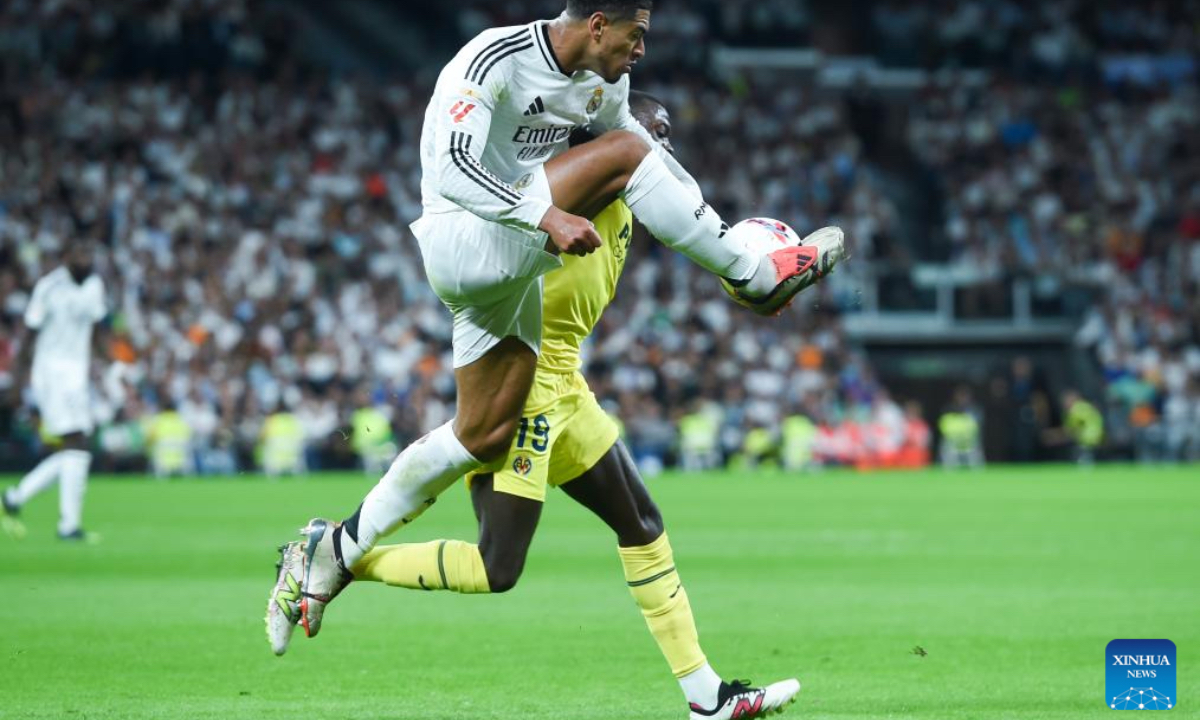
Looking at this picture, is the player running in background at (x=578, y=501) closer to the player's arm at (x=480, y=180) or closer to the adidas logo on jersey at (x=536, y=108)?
the adidas logo on jersey at (x=536, y=108)

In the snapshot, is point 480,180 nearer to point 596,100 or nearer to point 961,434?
point 596,100

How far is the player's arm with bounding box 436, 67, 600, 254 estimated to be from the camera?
5359mm

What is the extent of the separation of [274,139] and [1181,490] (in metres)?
15.3

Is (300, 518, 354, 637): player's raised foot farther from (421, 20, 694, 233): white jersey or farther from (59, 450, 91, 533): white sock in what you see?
(59, 450, 91, 533): white sock

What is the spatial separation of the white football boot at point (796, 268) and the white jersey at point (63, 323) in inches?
347

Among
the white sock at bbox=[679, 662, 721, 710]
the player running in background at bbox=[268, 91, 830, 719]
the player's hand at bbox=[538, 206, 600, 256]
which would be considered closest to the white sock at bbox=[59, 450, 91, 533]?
the player running in background at bbox=[268, 91, 830, 719]

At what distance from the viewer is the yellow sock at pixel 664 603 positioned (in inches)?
243

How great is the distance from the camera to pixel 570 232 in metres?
5.34

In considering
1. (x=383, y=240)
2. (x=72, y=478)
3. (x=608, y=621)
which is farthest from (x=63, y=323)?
(x=383, y=240)

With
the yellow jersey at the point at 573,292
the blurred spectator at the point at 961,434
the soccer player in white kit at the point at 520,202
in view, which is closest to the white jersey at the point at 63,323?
the soccer player in white kit at the point at 520,202

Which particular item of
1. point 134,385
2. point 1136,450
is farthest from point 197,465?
point 1136,450

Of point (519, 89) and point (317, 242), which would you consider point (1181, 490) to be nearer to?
point (317, 242)

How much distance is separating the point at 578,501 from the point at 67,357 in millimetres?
Answer: 8575

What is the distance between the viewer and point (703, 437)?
27266mm
